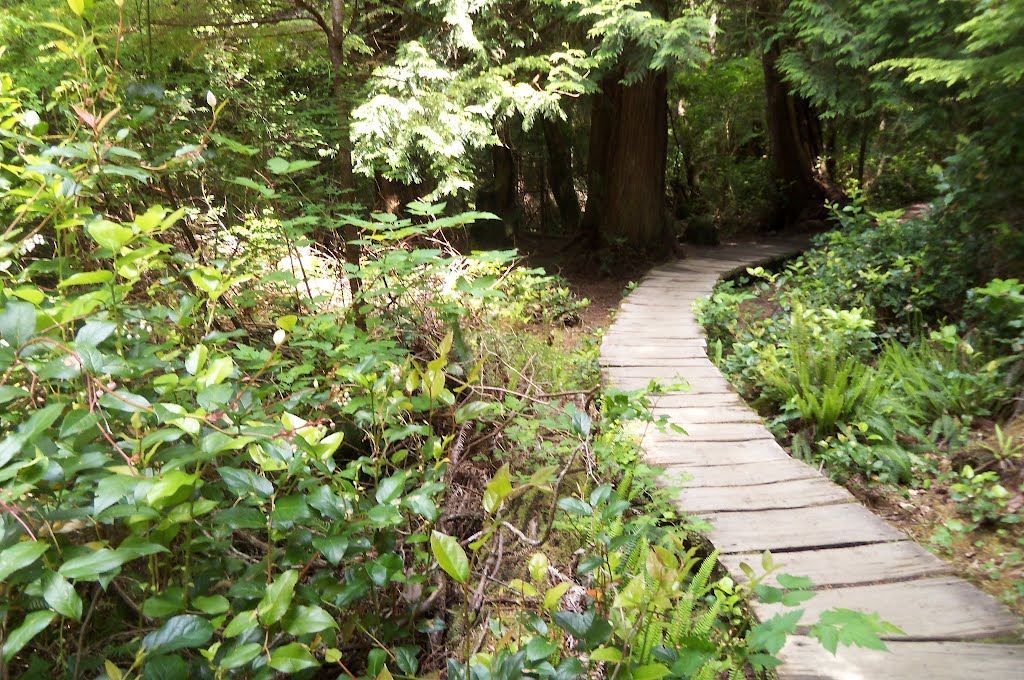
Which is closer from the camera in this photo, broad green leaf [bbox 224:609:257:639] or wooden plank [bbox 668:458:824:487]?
broad green leaf [bbox 224:609:257:639]

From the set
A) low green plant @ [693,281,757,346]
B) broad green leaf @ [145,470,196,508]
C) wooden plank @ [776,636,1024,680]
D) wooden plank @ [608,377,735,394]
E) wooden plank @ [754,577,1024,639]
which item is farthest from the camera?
low green plant @ [693,281,757,346]

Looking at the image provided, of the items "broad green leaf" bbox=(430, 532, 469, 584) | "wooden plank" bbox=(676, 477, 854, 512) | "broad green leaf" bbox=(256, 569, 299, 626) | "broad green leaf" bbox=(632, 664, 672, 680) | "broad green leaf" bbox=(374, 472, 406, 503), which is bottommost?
"wooden plank" bbox=(676, 477, 854, 512)

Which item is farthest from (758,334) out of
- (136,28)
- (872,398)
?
(136,28)

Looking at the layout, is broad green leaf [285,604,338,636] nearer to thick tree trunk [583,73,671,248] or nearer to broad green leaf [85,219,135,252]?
broad green leaf [85,219,135,252]

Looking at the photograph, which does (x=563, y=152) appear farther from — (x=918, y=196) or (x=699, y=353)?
(x=699, y=353)

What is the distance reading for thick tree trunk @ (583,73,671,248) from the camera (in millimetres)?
8969

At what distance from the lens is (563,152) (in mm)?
12055

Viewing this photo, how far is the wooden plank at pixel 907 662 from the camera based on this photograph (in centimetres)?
201

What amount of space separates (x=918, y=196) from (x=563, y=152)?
7.19 metres

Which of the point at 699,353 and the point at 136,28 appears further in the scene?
the point at 699,353

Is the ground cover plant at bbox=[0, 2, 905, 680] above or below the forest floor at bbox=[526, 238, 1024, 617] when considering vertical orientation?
above

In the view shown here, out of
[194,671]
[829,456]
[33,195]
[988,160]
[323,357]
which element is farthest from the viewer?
[988,160]

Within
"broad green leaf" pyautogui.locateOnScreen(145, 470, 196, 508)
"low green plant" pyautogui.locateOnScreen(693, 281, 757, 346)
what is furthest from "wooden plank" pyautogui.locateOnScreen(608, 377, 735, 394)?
"broad green leaf" pyautogui.locateOnScreen(145, 470, 196, 508)

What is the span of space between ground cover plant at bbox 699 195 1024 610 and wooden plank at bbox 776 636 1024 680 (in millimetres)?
738
